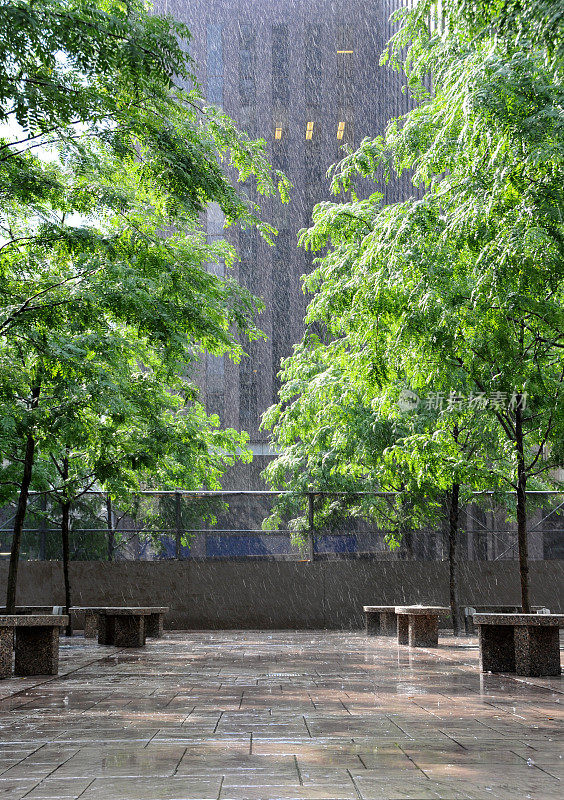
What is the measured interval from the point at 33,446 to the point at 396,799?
11.4 metres

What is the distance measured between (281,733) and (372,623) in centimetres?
1243

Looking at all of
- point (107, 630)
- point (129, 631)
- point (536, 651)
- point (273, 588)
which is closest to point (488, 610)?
point (273, 588)

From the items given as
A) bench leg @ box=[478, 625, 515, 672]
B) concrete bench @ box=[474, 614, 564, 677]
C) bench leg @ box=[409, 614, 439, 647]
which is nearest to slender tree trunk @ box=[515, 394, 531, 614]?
bench leg @ box=[478, 625, 515, 672]

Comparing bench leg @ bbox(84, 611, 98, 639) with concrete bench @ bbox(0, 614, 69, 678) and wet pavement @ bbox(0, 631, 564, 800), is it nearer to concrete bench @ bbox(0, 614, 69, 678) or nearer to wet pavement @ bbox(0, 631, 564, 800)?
wet pavement @ bbox(0, 631, 564, 800)

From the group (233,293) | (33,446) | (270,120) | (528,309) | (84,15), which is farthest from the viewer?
(270,120)

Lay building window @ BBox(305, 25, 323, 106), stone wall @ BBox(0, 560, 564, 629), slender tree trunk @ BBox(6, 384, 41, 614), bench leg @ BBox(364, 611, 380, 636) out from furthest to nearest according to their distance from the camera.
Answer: building window @ BBox(305, 25, 323, 106)
stone wall @ BBox(0, 560, 564, 629)
bench leg @ BBox(364, 611, 380, 636)
slender tree trunk @ BBox(6, 384, 41, 614)

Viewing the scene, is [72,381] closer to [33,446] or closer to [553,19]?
[33,446]

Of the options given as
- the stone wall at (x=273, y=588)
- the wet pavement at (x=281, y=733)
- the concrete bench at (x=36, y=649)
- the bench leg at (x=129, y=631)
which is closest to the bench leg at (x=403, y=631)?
the wet pavement at (x=281, y=733)

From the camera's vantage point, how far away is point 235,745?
19.8ft

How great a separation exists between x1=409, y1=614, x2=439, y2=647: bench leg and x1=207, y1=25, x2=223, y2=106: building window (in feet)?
115

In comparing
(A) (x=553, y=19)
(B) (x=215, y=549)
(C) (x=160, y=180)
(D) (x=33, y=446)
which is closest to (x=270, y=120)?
(B) (x=215, y=549)

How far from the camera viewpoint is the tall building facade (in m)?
43.4

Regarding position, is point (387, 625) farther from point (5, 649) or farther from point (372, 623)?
point (5, 649)

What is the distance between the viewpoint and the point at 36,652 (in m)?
10.8
